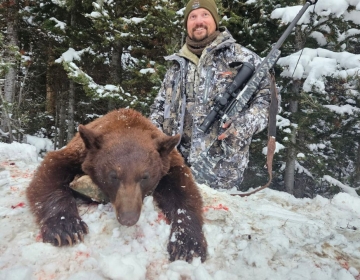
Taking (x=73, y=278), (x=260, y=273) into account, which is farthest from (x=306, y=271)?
(x=73, y=278)

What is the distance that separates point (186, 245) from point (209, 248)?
0.62 feet

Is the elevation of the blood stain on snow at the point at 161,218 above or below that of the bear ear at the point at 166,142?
below

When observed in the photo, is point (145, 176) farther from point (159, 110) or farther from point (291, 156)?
point (291, 156)

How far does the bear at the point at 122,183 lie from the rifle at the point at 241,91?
1715mm

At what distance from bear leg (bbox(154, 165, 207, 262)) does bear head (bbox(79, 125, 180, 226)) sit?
0.52 ft

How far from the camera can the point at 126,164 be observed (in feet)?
7.85

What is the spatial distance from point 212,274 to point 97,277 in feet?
2.40

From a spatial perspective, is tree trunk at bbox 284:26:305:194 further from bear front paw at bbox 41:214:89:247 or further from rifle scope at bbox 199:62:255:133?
bear front paw at bbox 41:214:89:247

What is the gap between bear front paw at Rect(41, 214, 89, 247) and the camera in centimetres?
214

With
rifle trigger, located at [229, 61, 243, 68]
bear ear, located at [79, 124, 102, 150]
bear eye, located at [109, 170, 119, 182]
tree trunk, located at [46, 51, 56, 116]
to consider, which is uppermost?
rifle trigger, located at [229, 61, 243, 68]

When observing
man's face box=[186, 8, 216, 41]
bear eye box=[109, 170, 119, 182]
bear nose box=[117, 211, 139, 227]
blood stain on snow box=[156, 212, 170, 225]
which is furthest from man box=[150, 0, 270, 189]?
bear nose box=[117, 211, 139, 227]

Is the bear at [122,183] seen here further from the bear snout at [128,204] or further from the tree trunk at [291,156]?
the tree trunk at [291,156]

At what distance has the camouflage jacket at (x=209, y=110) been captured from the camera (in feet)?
15.1

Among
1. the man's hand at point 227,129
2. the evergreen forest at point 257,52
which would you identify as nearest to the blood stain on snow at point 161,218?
the man's hand at point 227,129
